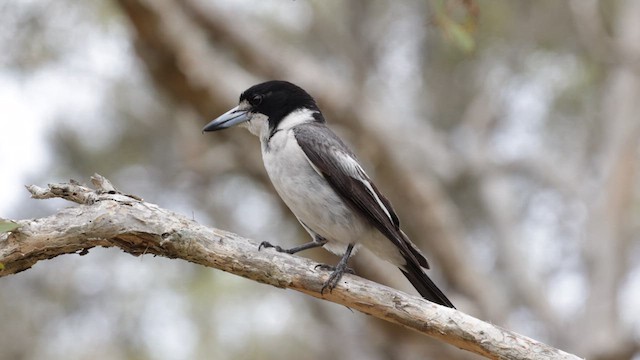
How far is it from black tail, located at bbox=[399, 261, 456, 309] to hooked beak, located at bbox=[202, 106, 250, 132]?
1.05 m

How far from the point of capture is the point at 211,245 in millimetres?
3016

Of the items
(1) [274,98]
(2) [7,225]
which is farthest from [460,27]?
(2) [7,225]

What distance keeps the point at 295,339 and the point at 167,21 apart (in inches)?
232

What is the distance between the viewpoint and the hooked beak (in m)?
4.07

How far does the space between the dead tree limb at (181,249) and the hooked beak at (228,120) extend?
3.55ft

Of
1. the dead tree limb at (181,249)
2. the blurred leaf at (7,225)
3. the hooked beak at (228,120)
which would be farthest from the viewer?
the hooked beak at (228,120)

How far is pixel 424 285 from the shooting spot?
3.77 m

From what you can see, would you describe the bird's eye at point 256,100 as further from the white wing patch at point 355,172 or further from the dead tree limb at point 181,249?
the dead tree limb at point 181,249

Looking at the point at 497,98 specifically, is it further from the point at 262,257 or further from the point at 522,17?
the point at 262,257

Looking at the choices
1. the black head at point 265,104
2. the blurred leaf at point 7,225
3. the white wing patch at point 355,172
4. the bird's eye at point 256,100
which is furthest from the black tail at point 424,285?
the blurred leaf at point 7,225

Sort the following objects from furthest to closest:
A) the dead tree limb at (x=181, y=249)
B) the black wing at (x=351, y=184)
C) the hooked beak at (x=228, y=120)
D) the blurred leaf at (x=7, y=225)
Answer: the hooked beak at (x=228, y=120) → the black wing at (x=351, y=184) → the dead tree limb at (x=181, y=249) → the blurred leaf at (x=7, y=225)

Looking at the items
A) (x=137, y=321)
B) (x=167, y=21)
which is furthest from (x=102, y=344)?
(x=167, y=21)

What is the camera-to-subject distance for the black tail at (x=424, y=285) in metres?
3.71

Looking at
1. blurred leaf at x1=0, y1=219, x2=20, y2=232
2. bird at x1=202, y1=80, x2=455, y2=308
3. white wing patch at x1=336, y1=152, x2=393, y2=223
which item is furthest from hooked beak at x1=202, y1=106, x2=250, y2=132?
blurred leaf at x1=0, y1=219, x2=20, y2=232
